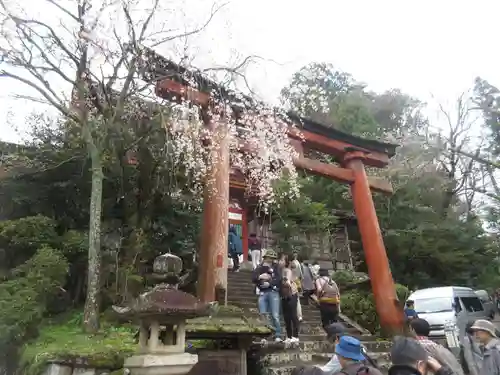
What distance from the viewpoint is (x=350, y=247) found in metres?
21.6

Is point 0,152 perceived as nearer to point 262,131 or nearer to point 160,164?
point 160,164

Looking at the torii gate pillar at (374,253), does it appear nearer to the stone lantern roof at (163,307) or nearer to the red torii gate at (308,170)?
the red torii gate at (308,170)

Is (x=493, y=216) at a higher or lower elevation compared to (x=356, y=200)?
higher

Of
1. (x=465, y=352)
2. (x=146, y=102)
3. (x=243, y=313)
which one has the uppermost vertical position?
(x=146, y=102)

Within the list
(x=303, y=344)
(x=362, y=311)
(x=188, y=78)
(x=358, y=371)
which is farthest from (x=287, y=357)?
(x=362, y=311)

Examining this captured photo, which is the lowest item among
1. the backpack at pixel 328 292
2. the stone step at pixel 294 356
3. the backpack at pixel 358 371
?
the stone step at pixel 294 356

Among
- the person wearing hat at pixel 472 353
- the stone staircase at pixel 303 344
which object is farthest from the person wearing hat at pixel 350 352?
the stone staircase at pixel 303 344

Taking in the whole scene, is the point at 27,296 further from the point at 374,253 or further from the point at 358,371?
the point at 374,253

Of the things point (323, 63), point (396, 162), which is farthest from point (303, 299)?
point (323, 63)

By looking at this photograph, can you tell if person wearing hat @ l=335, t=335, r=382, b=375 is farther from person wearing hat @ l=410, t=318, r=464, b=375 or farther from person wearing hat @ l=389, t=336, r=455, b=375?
person wearing hat @ l=410, t=318, r=464, b=375

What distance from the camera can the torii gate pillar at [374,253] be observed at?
1067 centimetres

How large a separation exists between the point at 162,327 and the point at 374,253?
7.56 meters

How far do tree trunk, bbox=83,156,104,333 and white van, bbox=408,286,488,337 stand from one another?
32.4ft

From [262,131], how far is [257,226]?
8574mm
